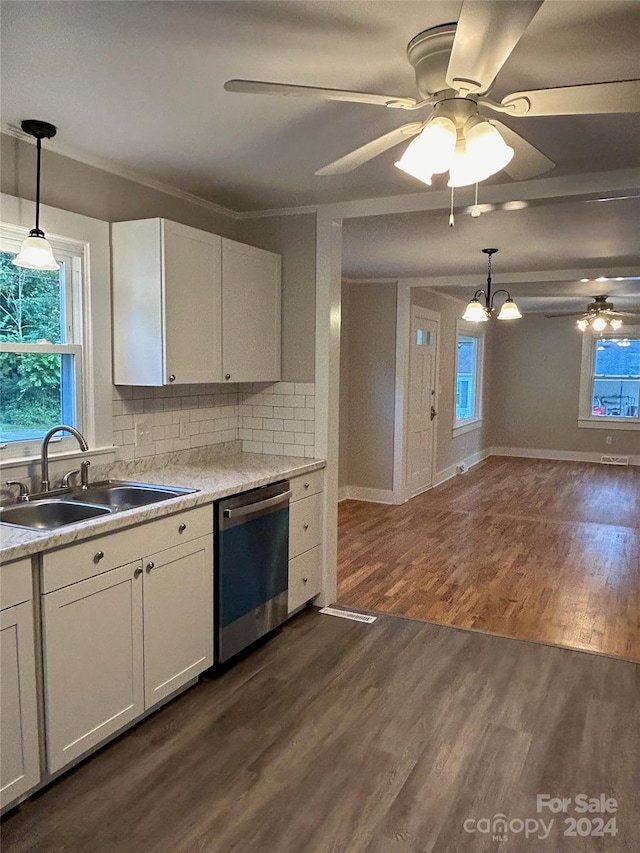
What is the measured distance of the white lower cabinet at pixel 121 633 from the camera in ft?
6.92

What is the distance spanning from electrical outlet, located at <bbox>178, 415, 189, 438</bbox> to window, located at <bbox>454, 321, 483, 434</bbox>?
5.70 m

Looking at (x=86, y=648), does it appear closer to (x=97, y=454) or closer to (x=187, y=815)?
(x=187, y=815)

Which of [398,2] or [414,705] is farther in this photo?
[414,705]

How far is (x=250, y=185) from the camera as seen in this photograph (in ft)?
10.6

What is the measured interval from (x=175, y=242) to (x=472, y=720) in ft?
8.22

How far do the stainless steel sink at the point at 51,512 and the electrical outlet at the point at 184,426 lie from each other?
1002mm

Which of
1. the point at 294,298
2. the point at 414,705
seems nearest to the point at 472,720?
the point at 414,705

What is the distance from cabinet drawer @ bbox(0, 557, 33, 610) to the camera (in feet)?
6.25

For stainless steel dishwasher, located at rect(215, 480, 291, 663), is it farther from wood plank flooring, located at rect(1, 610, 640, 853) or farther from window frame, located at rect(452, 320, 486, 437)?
window frame, located at rect(452, 320, 486, 437)

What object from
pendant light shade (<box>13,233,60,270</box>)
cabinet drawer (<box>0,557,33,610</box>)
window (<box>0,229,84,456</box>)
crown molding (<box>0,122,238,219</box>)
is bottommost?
cabinet drawer (<box>0,557,33,610</box>)

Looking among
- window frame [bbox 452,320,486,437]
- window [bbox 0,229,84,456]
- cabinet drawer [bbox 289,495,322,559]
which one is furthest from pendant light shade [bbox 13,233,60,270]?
window frame [bbox 452,320,486,437]

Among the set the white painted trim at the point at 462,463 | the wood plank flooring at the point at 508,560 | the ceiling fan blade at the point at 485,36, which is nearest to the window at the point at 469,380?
the white painted trim at the point at 462,463

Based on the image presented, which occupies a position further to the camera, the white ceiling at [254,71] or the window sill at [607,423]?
the window sill at [607,423]

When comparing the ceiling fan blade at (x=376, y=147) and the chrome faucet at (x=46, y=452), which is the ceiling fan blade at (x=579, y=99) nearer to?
the ceiling fan blade at (x=376, y=147)
